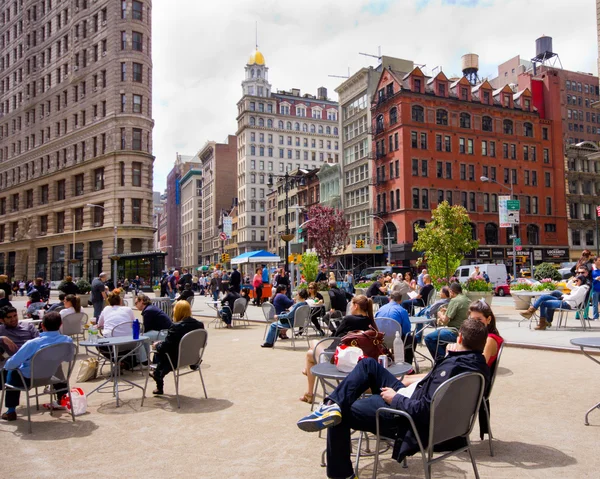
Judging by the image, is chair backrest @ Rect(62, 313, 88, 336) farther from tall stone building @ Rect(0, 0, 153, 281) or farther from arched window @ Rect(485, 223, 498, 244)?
arched window @ Rect(485, 223, 498, 244)

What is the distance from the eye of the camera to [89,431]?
614 cm

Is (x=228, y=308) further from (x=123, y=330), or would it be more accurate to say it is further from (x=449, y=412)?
(x=449, y=412)

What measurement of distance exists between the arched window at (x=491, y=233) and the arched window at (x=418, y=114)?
1507 centimetres

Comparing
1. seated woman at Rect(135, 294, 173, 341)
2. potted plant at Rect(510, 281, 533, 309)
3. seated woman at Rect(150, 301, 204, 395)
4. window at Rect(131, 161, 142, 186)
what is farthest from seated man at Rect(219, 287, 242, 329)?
window at Rect(131, 161, 142, 186)

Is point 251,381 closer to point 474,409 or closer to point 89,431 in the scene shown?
point 89,431

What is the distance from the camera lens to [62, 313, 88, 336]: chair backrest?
35.3ft

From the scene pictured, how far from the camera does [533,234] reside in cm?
6175

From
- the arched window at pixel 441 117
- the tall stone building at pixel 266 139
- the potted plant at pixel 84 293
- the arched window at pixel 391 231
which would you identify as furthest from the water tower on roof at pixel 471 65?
the potted plant at pixel 84 293

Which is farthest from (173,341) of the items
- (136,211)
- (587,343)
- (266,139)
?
(266,139)

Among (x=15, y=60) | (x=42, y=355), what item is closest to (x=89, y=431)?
(x=42, y=355)

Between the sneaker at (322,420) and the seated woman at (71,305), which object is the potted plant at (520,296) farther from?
the sneaker at (322,420)

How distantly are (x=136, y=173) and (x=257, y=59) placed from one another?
79.1 metres

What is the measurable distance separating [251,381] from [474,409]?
5.27 metres

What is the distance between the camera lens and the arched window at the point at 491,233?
58.3m
